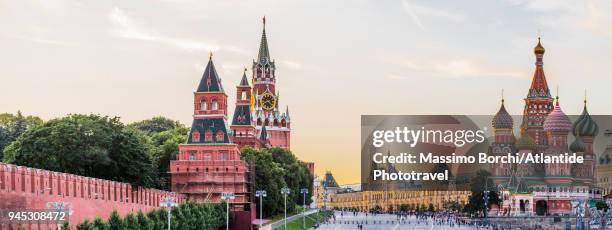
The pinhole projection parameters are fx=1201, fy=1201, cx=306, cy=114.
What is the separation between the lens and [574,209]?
582 ft

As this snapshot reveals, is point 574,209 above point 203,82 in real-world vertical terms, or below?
below

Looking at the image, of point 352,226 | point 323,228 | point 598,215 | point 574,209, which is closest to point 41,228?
point 323,228

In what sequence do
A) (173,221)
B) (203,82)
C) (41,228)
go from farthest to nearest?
1. (203,82)
2. (173,221)
3. (41,228)

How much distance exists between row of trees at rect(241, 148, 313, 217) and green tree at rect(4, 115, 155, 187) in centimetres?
2575

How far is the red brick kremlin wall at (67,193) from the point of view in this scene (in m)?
56.3

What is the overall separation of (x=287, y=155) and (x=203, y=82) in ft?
112

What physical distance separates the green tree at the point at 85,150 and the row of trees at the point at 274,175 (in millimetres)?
25752

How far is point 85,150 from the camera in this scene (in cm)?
8638

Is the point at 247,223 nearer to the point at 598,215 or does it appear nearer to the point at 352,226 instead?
the point at 352,226

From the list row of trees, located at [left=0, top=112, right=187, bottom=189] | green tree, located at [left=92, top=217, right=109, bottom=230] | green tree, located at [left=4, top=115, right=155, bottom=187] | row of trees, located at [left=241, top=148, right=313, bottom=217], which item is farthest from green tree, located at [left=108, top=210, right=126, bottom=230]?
row of trees, located at [left=241, top=148, right=313, bottom=217]

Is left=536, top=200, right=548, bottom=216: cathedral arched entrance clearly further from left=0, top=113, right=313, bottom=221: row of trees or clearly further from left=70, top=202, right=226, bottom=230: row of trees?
left=0, top=113, right=313, bottom=221: row of trees

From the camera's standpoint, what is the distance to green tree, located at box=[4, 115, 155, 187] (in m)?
85.2

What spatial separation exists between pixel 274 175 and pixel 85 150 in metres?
40.1

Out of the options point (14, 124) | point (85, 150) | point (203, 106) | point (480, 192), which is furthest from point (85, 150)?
point (480, 192)
